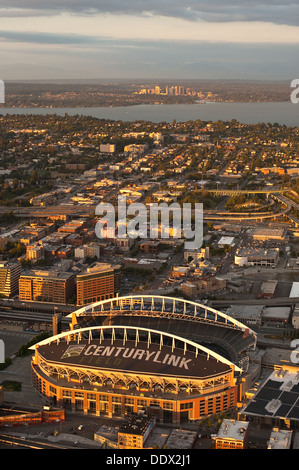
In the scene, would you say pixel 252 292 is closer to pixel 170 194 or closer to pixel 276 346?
pixel 276 346

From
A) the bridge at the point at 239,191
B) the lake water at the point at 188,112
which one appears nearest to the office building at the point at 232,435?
the bridge at the point at 239,191

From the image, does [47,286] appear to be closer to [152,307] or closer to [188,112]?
[152,307]

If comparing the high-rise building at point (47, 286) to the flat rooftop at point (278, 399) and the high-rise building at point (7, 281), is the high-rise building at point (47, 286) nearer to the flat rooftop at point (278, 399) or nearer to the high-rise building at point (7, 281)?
the high-rise building at point (7, 281)

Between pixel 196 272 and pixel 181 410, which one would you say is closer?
pixel 181 410

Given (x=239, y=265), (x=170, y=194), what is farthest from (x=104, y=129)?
(x=239, y=265)

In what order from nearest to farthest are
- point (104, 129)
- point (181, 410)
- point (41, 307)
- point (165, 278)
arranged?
point (181, 410) → point (41, 307) → point (165, 278) → point (104, 129)

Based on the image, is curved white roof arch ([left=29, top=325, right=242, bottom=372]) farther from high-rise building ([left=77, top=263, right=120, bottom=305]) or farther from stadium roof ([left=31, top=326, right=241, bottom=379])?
high-rise building ([left=77, top=263, right=120, bottom=305])

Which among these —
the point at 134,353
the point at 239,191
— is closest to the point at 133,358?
the point at 134,353
